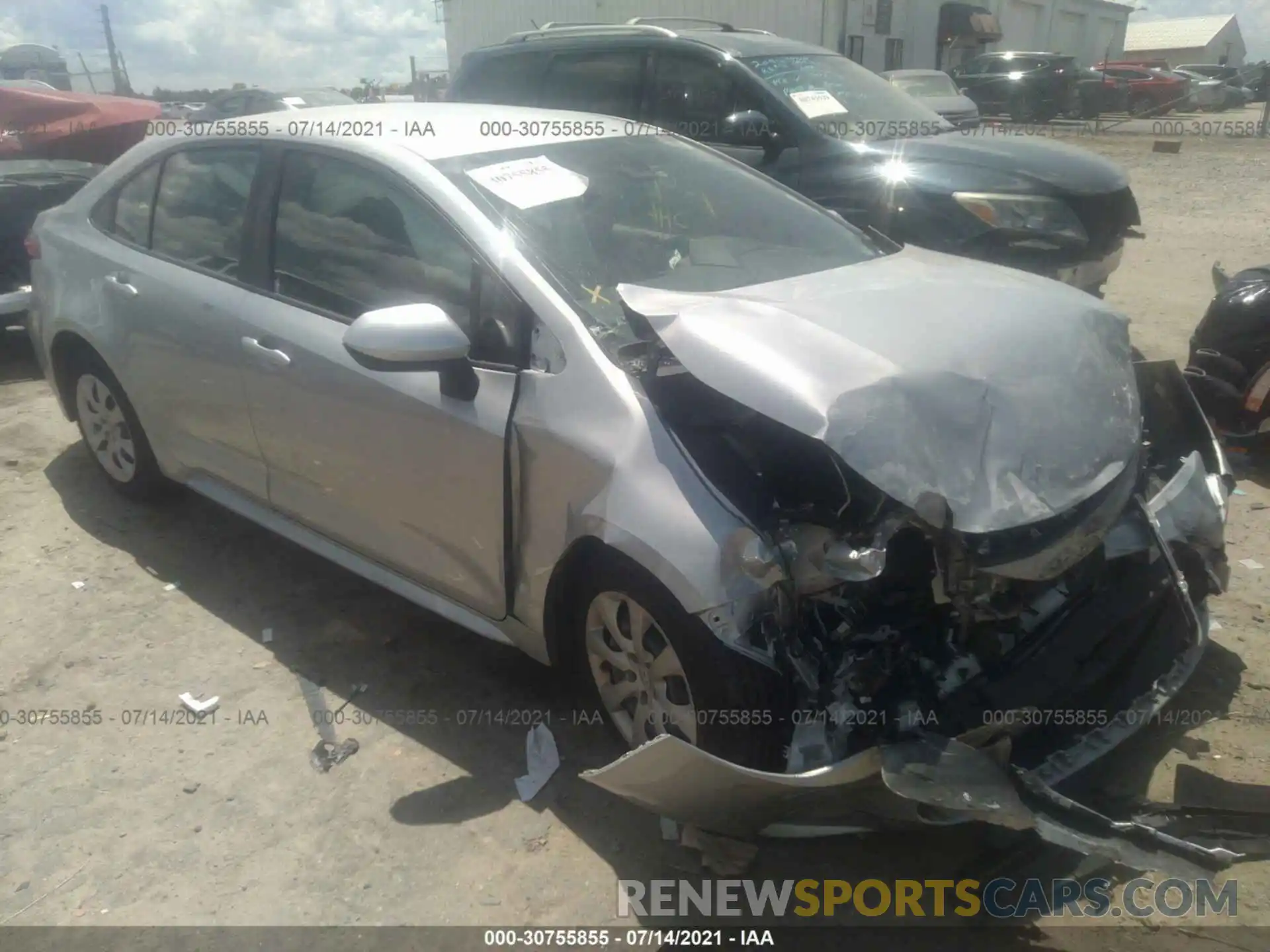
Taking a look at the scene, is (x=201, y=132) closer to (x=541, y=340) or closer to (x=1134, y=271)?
(x=541, y=340)

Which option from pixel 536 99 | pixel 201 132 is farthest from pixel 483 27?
pixel 201 132

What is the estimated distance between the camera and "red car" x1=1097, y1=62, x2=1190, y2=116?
27.7 metres

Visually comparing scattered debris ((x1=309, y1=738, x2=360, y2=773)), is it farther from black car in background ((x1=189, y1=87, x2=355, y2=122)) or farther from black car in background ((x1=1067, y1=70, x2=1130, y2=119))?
black car in background ((x1=1067, y1=70, x2=1130, y2=119))

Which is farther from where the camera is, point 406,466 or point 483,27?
point 483,27

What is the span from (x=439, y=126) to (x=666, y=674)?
2033mm

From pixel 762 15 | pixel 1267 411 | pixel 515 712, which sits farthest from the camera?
pixel 762 15

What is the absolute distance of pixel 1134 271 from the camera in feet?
28.0

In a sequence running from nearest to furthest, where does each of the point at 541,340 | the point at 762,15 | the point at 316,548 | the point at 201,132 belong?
1. the point at 541,340
2. the point at 316,548
3. the point at 201,132
4. the point at 762,15

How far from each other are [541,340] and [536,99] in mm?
5200

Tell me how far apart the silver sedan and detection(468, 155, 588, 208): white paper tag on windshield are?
18 millimetres

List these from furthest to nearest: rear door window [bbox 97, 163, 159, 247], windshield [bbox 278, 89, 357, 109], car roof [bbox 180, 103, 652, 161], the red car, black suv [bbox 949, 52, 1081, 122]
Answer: the red car, black suv [bbox 949, 52, 1081, 122], windshield [bbox 278, 89, 357, 109], rear door window [bbox 97, 163, 159, 247], car roof [bbox 180, 103, 652, 161]

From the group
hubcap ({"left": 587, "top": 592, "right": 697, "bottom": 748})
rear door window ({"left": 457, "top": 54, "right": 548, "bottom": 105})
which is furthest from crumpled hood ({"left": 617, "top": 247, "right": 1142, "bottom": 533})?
rear door window ({"left": 457, "top": 54, "right": 548, "bottom": 105})

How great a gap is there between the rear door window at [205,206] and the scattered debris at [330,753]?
5.52 ft

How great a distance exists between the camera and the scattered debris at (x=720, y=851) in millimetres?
2469
